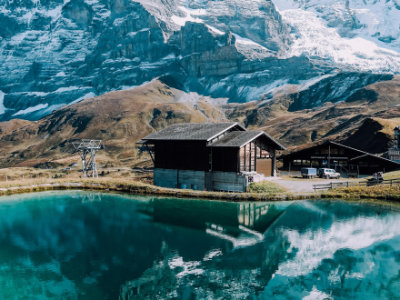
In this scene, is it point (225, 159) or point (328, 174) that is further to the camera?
point (328, 174)

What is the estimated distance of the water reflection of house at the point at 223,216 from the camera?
2692 centimetres

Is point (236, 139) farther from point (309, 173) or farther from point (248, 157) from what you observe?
point (309, 173)

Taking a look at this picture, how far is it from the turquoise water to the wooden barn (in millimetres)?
8240

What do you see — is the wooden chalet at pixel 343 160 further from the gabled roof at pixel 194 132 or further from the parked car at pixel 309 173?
the gabled roof at pixel 194 132

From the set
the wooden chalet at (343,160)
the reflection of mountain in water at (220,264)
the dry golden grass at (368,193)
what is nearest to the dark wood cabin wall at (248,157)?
the dry golden grass at (368,193)

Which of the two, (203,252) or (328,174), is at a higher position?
(328,174)

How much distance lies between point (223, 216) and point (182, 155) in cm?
1665

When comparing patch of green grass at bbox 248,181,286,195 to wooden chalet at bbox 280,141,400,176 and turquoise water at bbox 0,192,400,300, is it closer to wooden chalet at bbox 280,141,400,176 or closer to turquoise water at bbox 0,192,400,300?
turquoise water at bbox 0,192,400,300

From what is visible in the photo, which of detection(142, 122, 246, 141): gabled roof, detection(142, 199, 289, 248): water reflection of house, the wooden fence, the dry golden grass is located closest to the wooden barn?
detection(142, 122, 246, 141): gabled roof

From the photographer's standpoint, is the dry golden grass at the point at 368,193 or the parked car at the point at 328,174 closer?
the dry golden grass at the point at 368,193

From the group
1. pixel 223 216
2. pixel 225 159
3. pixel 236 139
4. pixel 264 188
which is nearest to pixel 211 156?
Answer: pixel 225 159

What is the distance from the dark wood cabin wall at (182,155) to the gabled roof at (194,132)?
0.91 m

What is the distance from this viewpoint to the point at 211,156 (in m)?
45.2

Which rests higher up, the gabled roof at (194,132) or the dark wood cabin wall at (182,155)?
the gabled roof at (194,132)
